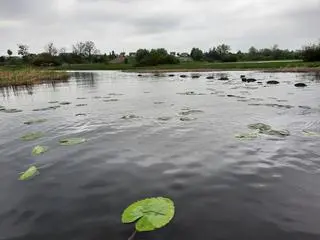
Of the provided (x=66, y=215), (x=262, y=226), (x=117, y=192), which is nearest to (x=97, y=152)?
(x=117, y=192)

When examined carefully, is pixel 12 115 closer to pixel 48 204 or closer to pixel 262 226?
pixel 48 204

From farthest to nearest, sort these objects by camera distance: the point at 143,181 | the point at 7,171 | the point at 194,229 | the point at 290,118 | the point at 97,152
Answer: the point at 290,118 < the point at 97,152 < the point at 7,171 < the point at 143,181 < the point at 194,229

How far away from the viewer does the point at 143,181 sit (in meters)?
6.43

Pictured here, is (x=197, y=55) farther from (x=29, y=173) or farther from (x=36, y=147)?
(x=29, y=173)

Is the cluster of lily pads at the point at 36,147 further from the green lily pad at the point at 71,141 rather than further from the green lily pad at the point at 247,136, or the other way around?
the green lily pad at the point at 247,136

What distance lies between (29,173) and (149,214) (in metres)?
3.65

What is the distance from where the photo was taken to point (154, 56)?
334 ft

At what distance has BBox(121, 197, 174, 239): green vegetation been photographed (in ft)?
14.6

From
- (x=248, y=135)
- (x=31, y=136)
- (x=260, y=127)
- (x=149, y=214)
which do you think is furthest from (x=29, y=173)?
(x=260, y=127)

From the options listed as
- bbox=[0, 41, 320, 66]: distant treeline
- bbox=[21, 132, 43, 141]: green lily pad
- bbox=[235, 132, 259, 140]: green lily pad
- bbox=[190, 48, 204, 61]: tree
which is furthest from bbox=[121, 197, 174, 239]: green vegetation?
bbox=[190, 48, 204, 61]: tree

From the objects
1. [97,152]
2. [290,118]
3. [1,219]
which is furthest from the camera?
[290,118]

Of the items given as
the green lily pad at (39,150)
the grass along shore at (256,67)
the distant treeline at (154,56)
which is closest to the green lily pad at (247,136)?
the green lily pad at (39,150)

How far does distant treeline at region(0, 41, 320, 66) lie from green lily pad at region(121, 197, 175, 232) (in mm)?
68066

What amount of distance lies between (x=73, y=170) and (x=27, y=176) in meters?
1.00
